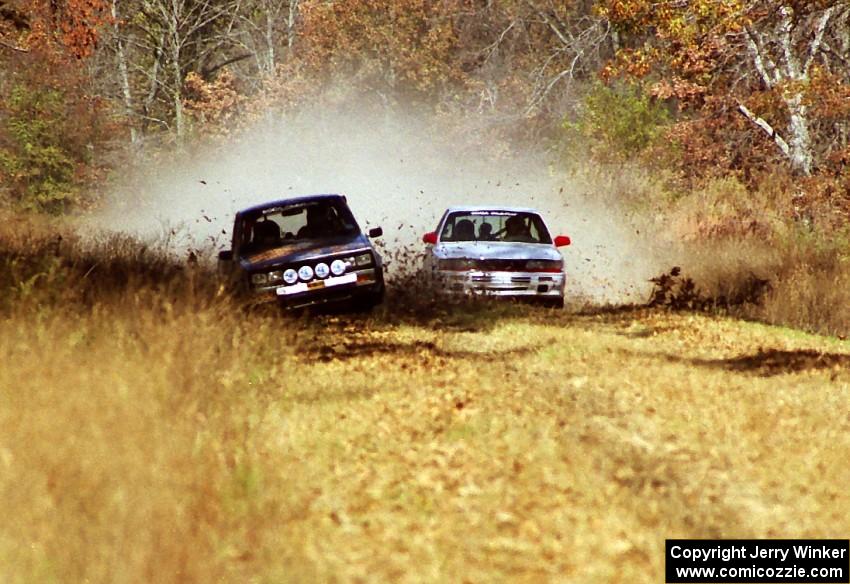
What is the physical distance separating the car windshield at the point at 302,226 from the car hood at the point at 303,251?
222 millimetres

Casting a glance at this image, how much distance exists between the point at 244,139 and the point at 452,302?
130ft

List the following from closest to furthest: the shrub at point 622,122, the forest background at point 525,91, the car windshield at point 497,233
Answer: the car windshield at point 497,233 < the forest background at point 525,91 < the shrub at point 622,122

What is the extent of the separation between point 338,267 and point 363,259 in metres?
0.33

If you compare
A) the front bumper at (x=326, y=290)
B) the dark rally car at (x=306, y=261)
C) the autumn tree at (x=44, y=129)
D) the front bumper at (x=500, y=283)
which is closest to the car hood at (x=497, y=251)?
the front bumper at (x=500, y=283)

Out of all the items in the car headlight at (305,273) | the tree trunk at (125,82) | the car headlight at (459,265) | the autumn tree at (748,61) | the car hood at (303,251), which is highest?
the tree trunk at (125,82)

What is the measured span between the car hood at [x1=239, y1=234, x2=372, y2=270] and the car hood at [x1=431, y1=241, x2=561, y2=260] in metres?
1.75

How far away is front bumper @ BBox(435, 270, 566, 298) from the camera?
18.3 m

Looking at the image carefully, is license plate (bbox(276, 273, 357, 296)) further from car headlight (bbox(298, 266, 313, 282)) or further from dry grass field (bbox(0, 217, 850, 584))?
dry grass field (bbox(0, 217, 850, 584))

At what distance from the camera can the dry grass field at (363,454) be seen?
612 centimetres

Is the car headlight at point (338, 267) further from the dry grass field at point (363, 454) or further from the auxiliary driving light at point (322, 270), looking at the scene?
the dry grass field at point (363, 454)

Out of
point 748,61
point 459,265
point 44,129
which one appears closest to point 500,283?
point 459,265

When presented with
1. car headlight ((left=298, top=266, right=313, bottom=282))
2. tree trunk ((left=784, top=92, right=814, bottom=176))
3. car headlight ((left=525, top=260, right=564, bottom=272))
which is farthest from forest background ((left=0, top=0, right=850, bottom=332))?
car headlight ((left=298, top=266, right=313, bottom=282))

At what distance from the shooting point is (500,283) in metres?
18.3

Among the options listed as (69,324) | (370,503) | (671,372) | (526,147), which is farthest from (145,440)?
(526,147)
